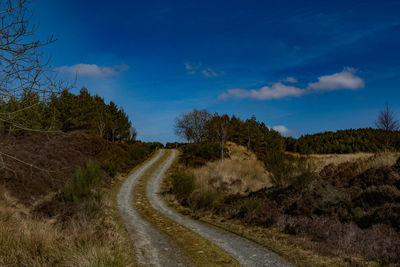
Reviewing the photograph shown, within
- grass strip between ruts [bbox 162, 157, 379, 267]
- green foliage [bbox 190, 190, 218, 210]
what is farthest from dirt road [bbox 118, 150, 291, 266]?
green foliage [bbox 190, 190, 218, 210]

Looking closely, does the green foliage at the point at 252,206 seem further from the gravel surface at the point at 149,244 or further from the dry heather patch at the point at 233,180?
the gravel surface at the point at 149,244

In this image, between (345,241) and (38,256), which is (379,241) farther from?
(38,256)

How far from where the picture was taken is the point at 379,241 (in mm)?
5707

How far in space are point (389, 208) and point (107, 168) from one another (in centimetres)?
1785

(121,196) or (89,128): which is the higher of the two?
(89,128)

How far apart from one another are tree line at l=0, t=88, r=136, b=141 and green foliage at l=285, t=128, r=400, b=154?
37331mm

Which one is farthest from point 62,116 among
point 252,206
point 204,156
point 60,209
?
point 252,206

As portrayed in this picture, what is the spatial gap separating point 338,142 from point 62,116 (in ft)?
158

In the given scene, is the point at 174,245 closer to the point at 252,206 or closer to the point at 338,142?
the point at 252,206

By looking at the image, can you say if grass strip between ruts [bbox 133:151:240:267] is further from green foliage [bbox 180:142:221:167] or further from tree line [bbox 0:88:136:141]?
green foliage [bbox 180:142:221:167]

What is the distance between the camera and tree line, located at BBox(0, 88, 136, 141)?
440 cm

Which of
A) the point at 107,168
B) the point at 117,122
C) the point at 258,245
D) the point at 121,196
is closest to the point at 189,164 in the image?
the point at 107,168

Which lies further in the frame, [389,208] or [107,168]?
[107,168]

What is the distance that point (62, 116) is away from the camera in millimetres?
33719
